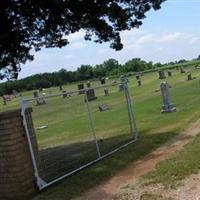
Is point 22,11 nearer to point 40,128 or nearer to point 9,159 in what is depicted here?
point 9,159

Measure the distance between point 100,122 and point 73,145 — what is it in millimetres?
6802

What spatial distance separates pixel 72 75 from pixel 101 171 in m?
96.6

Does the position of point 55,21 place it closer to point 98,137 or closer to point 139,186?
point 98,137

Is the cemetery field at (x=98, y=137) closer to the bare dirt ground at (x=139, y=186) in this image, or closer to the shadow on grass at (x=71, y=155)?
the shadow on grass at (x=71, y=155)

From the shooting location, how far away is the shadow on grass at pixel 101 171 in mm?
9734

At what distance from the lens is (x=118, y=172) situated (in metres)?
10.9

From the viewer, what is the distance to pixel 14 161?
10039 mm

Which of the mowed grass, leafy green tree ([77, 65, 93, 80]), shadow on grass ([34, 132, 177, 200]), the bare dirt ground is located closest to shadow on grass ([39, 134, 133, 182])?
A: shadow on grass ([34, 132, 177, 200])

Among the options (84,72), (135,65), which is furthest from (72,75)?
(135,65)

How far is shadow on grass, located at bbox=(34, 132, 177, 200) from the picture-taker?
9.73 m

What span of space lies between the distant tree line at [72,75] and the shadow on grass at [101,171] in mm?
71497

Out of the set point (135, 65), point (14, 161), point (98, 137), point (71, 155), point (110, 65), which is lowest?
point (135, 65)

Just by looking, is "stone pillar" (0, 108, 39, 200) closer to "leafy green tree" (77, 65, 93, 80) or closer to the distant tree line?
the distant tree line

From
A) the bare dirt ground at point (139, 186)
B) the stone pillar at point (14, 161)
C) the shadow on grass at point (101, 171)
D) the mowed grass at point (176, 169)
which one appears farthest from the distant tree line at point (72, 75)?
the stone pillar at point (14, 161)
